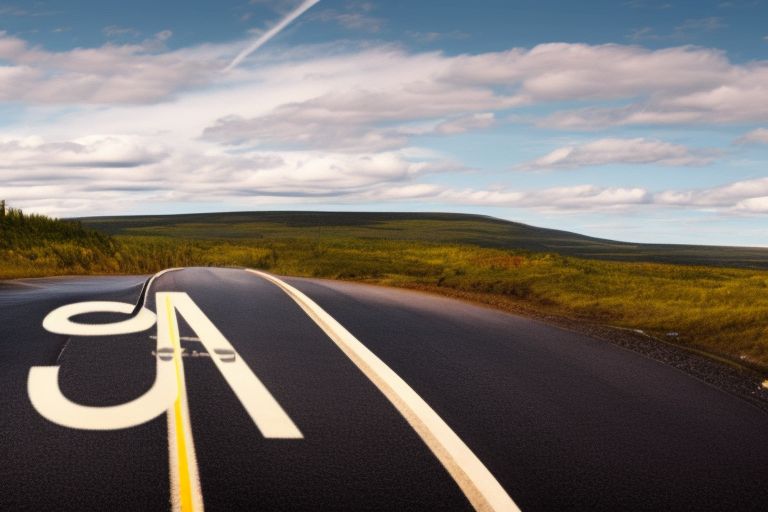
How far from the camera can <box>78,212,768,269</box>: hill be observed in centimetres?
12012

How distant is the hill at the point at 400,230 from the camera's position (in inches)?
4729

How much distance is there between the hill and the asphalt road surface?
103020 mm

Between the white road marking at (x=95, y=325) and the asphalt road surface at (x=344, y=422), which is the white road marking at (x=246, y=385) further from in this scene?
the white road marking at (x=95, y=325)

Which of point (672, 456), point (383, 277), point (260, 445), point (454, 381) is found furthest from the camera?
point (383, 277)

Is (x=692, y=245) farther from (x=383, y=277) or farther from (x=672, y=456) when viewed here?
(x=672, y=456)

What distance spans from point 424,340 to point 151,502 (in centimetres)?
617

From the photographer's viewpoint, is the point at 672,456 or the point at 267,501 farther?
the point at 672,456

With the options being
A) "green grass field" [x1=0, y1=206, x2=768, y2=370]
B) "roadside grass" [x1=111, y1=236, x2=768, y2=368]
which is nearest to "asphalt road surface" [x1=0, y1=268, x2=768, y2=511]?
"roadside grass" [x1=111, y1=236, x2=768, y2=368]

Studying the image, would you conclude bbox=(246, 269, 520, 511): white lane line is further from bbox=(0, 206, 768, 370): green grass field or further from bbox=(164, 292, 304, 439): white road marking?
bbox=(0, 206, 768, 370): green grass field

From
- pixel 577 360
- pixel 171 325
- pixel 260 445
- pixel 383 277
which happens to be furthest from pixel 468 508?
pixel 383 277

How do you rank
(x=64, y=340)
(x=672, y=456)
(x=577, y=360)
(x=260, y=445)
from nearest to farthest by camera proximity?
(x=260, y=445) → (x=672, y=456) → (x=64, y=340) → (x=577, y=360)

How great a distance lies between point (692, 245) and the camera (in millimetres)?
177250

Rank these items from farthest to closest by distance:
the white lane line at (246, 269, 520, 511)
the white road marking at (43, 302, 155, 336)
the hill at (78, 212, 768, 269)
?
Answer: the hill at (78, 212, 768, 269) < the white road marking at (43, 302, 155, 336) < the white lane line at (246, 269, 520, 511)

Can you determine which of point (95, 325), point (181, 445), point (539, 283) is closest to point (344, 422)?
point (181, 445)
